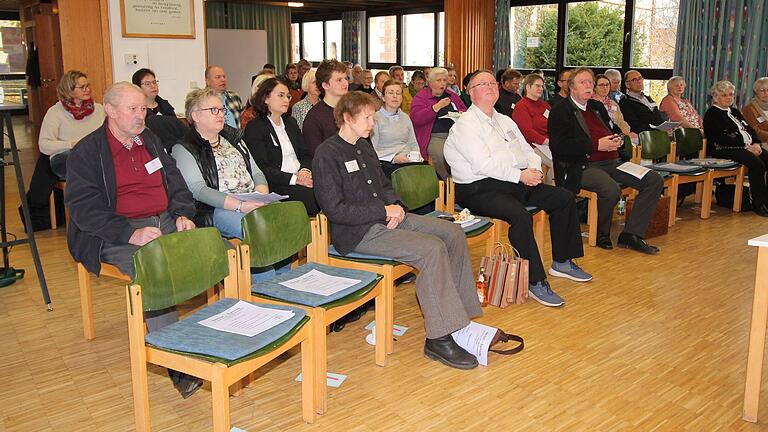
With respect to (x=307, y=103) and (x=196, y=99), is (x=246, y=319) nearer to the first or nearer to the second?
(x=196, y=99)

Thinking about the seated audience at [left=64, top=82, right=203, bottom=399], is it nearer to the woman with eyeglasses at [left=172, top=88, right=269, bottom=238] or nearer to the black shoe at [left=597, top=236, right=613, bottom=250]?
the woman with eyeglasses at [left=172, top=88, right=269, bottom=238]

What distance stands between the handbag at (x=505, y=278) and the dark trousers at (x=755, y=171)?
3.70 metres

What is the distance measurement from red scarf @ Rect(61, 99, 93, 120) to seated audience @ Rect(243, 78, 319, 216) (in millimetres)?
1833

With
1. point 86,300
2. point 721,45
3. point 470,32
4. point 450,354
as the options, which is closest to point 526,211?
point 450,354

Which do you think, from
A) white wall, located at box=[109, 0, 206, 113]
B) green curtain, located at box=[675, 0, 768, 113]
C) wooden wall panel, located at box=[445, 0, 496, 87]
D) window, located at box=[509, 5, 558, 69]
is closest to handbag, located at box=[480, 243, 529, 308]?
white wall, located at box=[109, 0, 206, 113]

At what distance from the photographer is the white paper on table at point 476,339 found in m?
3.30

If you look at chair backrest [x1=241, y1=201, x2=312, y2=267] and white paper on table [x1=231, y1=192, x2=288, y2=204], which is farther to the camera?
white paper on table [x1=231, y1=192, x2=288, y2=204]

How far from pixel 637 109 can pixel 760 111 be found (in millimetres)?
1296

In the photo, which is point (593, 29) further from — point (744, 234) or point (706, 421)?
point (706, 421)

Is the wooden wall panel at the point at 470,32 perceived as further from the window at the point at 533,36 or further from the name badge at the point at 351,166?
the name badge at the point at 351,166

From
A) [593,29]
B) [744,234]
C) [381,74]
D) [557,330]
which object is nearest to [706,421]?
[557,330]

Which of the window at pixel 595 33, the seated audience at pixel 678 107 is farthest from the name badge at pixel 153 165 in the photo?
the window at pixel 595 33

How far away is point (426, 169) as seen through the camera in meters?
4.26

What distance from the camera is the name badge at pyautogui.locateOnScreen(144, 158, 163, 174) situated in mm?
3234
